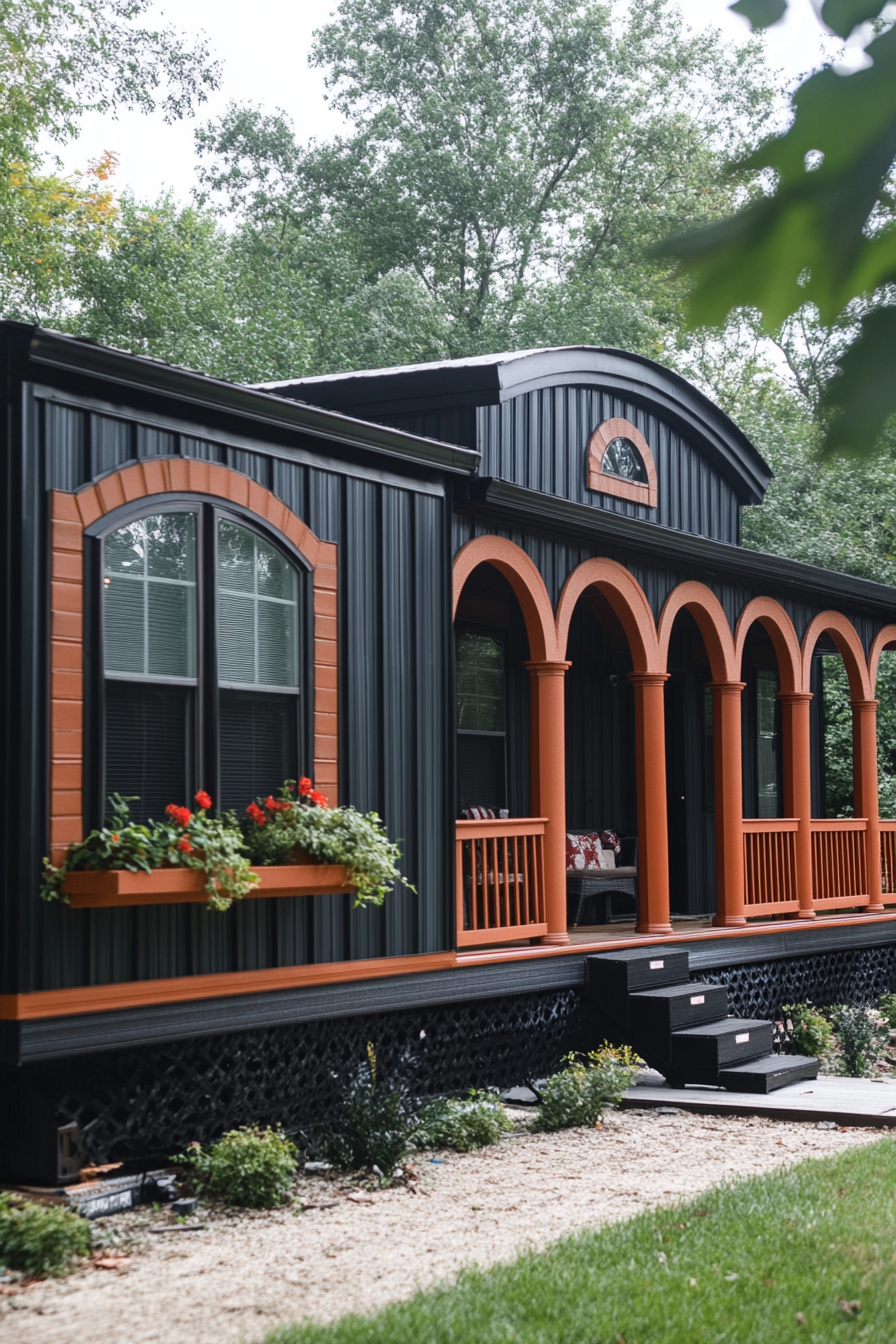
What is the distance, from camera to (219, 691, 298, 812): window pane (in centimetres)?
745

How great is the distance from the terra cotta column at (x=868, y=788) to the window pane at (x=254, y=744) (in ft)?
25.4

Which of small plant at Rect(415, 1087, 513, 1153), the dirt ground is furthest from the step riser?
small plant at Rect(415, 1087, 513, 1153)

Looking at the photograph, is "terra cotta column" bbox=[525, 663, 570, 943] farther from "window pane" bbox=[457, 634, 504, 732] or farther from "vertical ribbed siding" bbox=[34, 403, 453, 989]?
"window pane" bbox=[457, 634, 504, 732]

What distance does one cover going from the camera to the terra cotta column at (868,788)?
1405 centimetres

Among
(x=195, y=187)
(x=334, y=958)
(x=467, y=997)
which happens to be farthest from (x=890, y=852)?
(x=195, y=187)

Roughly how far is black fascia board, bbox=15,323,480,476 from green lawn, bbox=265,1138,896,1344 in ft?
14.0

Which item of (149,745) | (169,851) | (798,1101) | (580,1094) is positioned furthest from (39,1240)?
(798,1101)

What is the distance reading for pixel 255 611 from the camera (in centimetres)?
767

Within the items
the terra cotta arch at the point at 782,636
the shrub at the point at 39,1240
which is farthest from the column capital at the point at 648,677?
the shrub at the point at 39,1240

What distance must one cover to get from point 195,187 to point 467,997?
84.9 ft

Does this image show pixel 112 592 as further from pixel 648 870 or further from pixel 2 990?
pixel 648 870

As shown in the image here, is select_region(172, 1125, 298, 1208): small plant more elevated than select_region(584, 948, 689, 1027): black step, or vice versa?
select_region(584, 948, 689, 1027): black step

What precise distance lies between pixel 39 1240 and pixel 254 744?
278 cm

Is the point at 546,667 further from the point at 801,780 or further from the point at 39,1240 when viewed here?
the point at 39,1240
